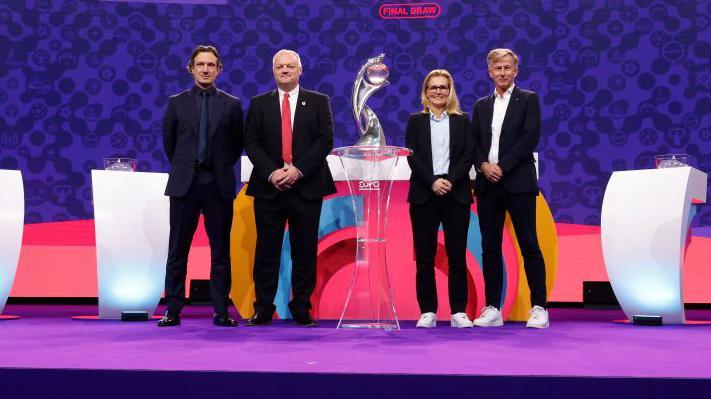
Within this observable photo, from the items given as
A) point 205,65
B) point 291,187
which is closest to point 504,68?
point 291,187

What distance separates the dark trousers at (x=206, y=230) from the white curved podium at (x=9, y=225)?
109 cm

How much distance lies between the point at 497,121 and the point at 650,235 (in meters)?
1.00

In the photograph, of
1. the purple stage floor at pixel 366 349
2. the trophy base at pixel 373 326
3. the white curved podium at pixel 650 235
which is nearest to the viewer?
the purple stage floor at pixel 366 349

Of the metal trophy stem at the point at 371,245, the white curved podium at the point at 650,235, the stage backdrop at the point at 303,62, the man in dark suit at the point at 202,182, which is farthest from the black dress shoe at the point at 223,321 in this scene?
the stage backdrop at the point at 303,62

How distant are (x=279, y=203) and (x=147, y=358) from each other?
1513mm

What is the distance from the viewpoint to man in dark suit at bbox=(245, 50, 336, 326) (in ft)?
11.9

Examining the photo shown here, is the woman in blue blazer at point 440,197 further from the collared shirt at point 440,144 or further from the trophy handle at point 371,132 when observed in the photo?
the trophy handle at point 371,132

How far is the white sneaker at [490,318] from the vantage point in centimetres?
361

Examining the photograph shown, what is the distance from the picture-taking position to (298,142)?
365 centimetres

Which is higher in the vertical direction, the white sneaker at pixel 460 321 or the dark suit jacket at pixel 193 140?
the dark suit jacket at pixel 193 140

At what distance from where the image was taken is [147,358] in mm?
2219

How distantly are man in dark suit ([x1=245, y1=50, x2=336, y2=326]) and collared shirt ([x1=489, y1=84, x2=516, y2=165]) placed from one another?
0.83 meters

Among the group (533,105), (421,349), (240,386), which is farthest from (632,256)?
(240,386)

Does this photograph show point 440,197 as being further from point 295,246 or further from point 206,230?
point 206,230
